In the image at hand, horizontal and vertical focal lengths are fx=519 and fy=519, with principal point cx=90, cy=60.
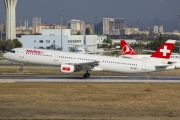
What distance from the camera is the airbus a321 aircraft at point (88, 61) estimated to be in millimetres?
57312

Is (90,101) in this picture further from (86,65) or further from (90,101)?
(86,65)

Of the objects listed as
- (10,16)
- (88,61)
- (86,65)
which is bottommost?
(86,65)

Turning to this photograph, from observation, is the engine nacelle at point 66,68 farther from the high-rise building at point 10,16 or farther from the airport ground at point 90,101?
the high-rise building at point 10,16

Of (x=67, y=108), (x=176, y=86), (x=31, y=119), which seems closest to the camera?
(x=31, y=119)

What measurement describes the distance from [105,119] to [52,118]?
117 inches

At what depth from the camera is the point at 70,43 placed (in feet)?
573

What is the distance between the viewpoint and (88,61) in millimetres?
58031

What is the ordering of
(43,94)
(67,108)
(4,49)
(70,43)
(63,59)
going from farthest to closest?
(70,43) → (4,49) → (63,59) → (43,94) → (67,108)

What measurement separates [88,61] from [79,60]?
1.02m

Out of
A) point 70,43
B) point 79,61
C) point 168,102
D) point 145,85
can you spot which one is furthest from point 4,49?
point 168,102

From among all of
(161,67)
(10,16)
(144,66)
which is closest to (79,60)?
Result: (144,66)

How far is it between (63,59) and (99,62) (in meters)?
4.05

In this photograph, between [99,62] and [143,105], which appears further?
[99,62]

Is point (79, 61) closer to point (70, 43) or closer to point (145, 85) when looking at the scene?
point (145, 85)
